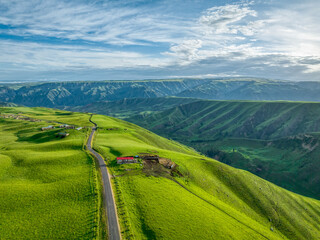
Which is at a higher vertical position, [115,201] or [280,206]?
[115,201]

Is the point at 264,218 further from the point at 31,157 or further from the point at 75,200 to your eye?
the point at 31,157

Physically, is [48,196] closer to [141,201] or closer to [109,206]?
[109,206]

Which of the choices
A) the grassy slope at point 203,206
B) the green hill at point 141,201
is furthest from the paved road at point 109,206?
the grassy slope at point 203,206

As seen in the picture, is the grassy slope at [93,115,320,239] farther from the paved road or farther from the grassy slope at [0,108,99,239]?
the grassy slope at [0,108,99,239]

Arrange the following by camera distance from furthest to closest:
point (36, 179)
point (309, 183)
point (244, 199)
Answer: point (309, 183) → point (244, 199) → point (36, 179)

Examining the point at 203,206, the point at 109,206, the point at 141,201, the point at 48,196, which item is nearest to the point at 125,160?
the point at 141,201

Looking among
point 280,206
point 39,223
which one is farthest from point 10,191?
point 280,206

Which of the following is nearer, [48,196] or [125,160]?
[48,196]
